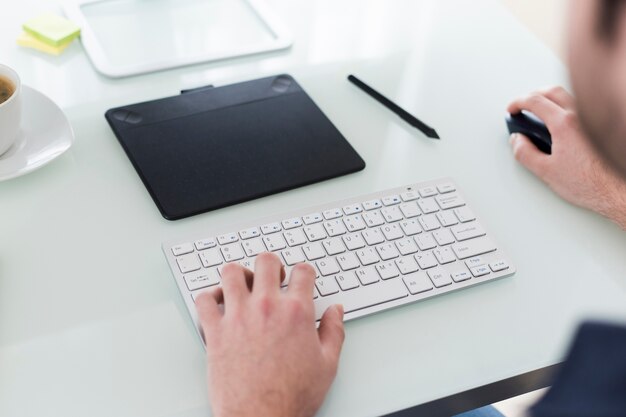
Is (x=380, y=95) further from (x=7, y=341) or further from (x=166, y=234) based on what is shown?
(x=7, y=341)

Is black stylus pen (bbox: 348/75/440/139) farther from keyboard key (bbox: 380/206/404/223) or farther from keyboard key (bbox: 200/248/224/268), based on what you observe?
keyboard key (bbox: 200/248/224/268)

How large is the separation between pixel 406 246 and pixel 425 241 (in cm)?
2

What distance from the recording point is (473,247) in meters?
0.91

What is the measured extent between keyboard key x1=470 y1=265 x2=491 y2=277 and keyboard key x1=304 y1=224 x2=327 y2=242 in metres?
0.17

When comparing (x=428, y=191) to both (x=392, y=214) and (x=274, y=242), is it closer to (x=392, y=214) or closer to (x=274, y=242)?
(x=392, y=214)

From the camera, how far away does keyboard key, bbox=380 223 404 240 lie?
0.91m

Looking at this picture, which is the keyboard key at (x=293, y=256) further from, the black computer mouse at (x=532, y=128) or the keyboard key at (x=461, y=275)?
the black computer mouse at (x=532, y=128)

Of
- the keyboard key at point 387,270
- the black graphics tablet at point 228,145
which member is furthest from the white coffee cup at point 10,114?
the keyboard key at point 387,270

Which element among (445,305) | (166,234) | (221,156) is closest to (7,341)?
(166,234)

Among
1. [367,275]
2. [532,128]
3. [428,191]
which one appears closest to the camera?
[367,275]

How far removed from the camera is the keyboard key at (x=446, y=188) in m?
0.97

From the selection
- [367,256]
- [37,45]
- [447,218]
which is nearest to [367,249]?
[367,256]

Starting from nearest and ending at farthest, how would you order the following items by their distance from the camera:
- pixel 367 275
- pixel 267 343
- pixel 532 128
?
pixel 267 343, pixel 367 275, pixel 532 128

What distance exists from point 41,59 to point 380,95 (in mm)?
481
